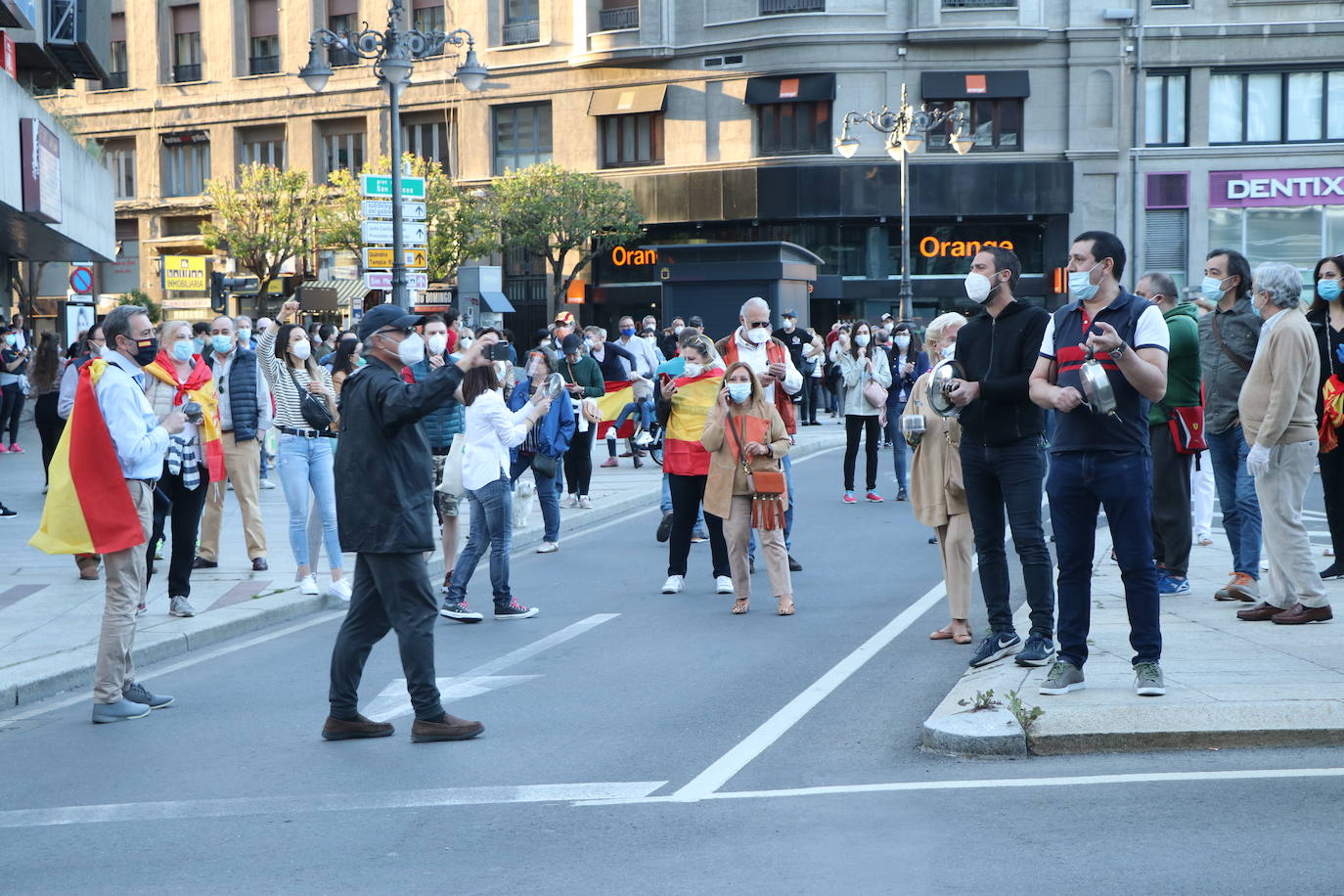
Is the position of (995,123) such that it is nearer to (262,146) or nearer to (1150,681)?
(262,146)

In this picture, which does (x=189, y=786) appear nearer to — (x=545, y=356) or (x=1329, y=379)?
(x=545, y=356)

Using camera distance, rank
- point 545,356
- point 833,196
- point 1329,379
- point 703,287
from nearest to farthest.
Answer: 1. point 1329,379
2. point 545,356
3. point 703,287
4. point 833,196

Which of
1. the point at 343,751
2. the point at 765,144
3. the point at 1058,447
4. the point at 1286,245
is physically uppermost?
the point at 765,144

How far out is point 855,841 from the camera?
5000 millimetres

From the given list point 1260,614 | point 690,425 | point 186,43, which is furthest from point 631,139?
point 1260,614

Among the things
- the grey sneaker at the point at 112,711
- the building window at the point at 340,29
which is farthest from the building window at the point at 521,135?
the grey sneaker at the point at 112,711

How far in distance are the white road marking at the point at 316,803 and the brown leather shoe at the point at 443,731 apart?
0.79 meters

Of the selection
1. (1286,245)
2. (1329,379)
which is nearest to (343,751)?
(1329,379)

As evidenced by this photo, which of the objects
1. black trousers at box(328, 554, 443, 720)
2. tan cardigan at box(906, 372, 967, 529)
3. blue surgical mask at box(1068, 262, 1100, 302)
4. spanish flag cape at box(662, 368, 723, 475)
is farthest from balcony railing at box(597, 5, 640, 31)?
black trousers at box(328, 554, 443, 720)

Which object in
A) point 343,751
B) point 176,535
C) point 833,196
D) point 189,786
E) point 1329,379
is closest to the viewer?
point 189,786

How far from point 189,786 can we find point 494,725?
4.67 feet

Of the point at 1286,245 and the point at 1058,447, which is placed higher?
the point at 1286,245

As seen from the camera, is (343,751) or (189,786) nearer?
(189,786)

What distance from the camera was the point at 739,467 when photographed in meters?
9.96
